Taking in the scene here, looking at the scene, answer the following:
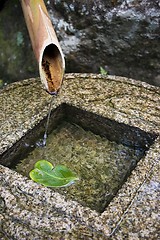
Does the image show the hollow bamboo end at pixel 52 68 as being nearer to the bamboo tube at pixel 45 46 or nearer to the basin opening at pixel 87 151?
the bamboo tube at pixel 45 46

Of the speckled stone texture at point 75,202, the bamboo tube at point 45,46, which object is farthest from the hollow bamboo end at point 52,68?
the speckled stone texture at point 75,202

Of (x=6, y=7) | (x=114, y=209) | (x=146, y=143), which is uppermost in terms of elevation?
(x=6, y=7)

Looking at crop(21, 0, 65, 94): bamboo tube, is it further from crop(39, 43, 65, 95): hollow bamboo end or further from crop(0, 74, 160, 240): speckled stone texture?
crop(0, 74, 160, 240): speckled stone texture

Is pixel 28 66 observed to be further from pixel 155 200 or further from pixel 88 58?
pixel 155 200

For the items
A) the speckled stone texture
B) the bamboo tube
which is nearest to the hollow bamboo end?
the bamboo tube

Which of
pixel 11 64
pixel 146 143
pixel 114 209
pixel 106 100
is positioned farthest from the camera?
pixel 11 64

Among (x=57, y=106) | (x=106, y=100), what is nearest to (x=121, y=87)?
(x=106, y=100)
